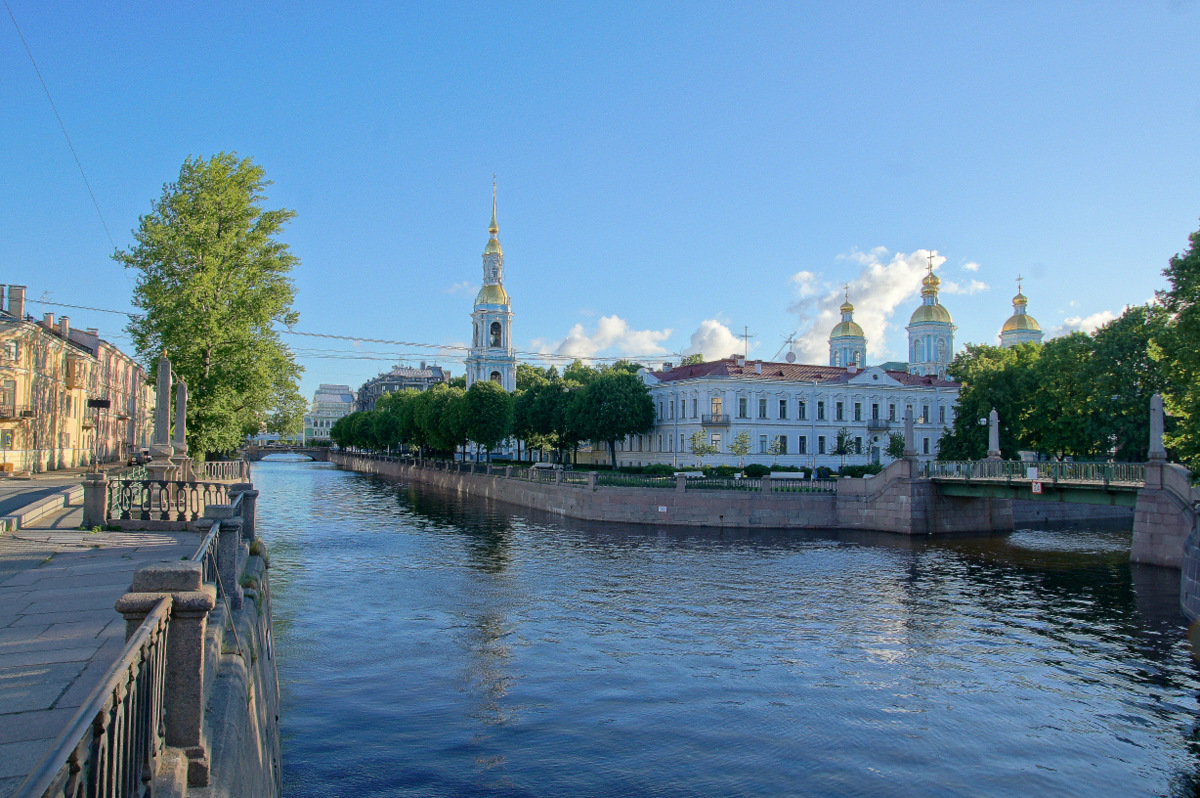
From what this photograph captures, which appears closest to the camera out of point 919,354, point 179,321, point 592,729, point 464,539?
point 592,729

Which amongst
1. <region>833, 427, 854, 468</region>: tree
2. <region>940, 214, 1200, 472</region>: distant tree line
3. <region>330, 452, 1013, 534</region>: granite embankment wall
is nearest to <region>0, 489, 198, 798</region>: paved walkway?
<region>330, 452, 1013, 534</region>: granite embankment wall

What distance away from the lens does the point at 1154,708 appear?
15.7 metres

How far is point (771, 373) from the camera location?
77.2m

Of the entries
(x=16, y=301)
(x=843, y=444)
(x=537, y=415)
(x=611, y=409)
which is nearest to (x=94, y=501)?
Answer: (x=16, y=301)

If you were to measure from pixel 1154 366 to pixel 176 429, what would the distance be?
54820 millimetres

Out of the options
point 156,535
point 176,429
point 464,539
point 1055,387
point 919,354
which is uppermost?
point 919,354

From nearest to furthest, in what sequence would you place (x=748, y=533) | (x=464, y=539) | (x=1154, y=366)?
(x=464, y=539) < (x=748, y=533) < (x=1154, y=366)

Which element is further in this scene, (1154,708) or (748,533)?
(748,533)

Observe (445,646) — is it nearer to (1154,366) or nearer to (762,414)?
(1154,366)

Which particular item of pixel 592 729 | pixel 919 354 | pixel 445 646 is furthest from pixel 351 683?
pixel 919 354

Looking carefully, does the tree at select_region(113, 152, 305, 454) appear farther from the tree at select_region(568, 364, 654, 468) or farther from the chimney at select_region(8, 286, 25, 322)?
the tree at select_region(568, 364, 654, 468)

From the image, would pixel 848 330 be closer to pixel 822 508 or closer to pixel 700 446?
pixel 700 446

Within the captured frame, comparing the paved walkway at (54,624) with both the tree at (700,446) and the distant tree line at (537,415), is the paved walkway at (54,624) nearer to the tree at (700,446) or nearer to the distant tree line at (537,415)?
the tree at (700,446)

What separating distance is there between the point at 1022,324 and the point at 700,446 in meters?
61.4
